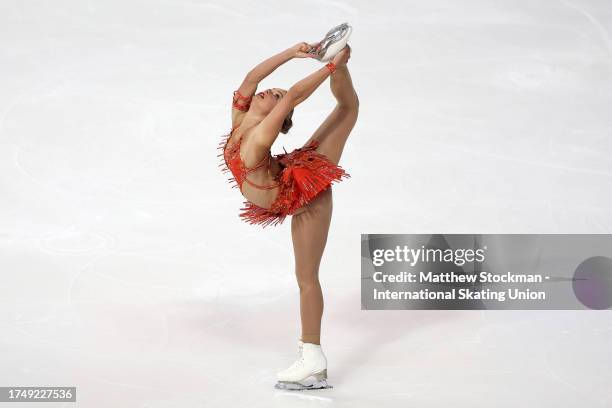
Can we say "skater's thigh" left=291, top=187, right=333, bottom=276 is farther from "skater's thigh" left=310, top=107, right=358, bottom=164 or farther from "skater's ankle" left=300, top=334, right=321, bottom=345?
"skater's ankle" left=300, top=334, right=321, bottom=345

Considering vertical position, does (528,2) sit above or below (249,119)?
above

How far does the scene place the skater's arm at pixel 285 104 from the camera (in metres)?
5.00

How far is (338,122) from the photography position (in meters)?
5.57

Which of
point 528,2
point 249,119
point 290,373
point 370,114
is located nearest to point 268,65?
point 249,119

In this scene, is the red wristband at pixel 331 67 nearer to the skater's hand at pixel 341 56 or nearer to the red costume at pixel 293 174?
the skater's hand at pixel 341 56

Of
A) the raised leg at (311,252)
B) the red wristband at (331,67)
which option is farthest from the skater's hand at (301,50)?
the raised leg at (311,252)

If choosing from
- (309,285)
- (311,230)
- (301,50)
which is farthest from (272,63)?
(309,285)

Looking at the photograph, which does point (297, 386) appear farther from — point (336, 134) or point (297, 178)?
point (336, 134)

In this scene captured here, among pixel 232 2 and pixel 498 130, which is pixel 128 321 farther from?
pixel 232 2

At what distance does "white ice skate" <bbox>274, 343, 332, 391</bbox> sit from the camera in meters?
5.33

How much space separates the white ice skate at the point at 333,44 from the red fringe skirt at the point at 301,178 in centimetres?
57

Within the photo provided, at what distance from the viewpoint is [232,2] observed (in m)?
11.6

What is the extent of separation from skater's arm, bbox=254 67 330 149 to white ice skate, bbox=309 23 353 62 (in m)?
0.11

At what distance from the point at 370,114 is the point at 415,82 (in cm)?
91
